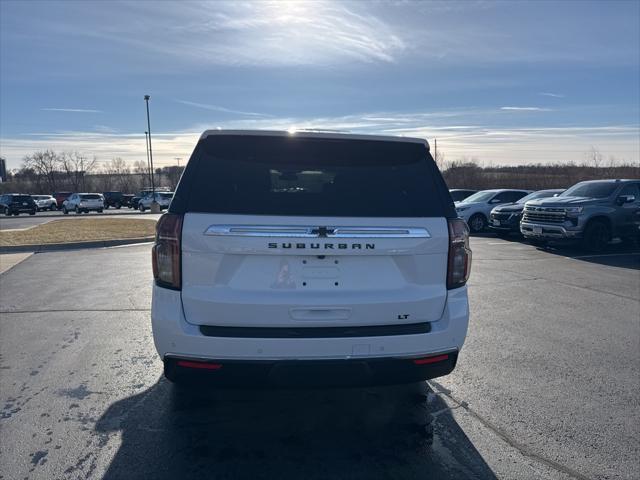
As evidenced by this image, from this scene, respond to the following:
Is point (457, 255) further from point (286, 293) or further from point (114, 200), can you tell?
point (114, 200)

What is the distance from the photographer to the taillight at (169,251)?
3000 millimetres

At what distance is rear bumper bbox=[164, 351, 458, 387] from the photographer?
2957 mm

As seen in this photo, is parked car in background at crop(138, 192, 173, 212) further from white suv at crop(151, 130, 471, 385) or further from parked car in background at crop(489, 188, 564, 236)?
white suv at crop(151, 130, 471, 385)

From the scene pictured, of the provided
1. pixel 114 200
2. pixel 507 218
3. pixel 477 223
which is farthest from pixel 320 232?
pixel 114 200

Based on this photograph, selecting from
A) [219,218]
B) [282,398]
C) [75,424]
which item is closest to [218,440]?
[282,398]

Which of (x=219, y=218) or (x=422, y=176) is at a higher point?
(x=422, y=176)

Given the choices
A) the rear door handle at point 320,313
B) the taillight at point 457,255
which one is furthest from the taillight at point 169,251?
the taillight at point 457,255

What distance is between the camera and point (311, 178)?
3402 millimetres

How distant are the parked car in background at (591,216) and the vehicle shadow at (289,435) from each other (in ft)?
35.2

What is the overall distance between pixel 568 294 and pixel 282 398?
19.4 feet

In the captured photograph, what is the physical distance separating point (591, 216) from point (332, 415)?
39.1 feet

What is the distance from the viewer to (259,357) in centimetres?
295

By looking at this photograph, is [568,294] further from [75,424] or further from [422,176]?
[75,424]

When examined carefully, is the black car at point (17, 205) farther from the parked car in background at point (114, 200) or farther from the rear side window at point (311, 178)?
the rear side window at point (311, 178)
